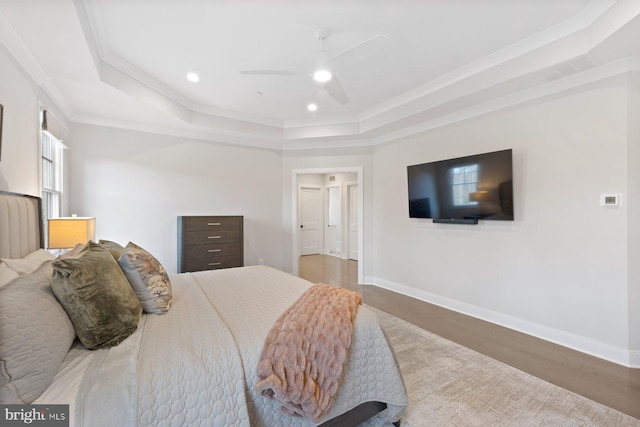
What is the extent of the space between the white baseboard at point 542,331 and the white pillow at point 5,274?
406 cm

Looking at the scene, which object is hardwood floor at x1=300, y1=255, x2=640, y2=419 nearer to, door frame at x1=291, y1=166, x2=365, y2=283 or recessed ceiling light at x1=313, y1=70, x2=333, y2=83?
door frame at x1=291, y1=166, x2=365, y2=283

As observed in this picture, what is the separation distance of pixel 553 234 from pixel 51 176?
5.45m

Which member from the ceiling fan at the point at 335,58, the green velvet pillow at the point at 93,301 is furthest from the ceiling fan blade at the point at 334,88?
the green velvet pillow at the point at 93,301

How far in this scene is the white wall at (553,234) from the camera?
247cm

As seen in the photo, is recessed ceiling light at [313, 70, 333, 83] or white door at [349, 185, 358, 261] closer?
recessed ceiling light at [313, 70, 333, 83]

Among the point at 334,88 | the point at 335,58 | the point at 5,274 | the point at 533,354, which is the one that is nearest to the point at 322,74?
the point at 335,58

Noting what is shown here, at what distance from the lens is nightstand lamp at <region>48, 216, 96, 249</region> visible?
248 centimetres

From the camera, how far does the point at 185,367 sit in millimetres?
1186

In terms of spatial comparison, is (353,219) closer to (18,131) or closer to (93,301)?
(18,131)

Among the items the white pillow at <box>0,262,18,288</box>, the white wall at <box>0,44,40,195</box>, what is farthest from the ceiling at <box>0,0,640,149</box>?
the white pillow at <box>0,262,18,288</box>

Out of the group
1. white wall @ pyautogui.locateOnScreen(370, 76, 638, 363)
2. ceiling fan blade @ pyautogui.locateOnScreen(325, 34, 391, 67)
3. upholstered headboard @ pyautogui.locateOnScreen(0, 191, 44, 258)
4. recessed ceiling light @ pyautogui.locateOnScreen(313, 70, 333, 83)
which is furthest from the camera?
white wall @ pyautogui.locateOnScreen(370, 76, 638, 363)

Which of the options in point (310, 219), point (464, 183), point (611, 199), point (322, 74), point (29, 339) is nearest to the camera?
point (29, 339)

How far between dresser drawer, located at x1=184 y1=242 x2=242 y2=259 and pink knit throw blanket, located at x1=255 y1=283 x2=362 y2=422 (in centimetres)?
287

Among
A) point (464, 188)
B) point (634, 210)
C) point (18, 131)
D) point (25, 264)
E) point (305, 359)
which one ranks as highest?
point (18, 131)
